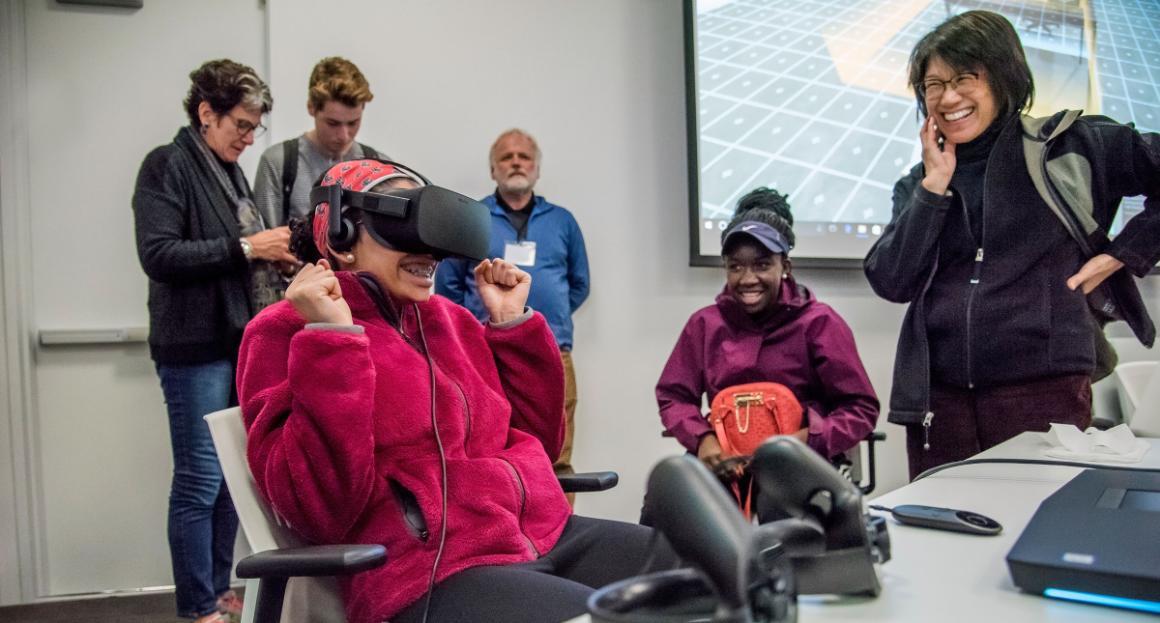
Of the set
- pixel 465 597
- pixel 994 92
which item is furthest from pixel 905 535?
pixel 994 92

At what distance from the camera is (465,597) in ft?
3.34

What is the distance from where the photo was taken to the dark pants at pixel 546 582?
96 centimetres

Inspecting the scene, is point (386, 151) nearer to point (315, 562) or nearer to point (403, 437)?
point (403, 437)

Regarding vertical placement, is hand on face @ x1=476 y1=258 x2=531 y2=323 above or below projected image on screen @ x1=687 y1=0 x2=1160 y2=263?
below

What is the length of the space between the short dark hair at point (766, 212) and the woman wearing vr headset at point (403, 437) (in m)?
1.14

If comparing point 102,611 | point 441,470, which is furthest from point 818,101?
point 102,611

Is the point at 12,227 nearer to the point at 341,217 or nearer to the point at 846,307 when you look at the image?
the point at 341,217

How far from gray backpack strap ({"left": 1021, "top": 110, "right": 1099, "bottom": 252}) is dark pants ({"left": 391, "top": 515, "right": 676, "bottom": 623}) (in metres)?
0.94

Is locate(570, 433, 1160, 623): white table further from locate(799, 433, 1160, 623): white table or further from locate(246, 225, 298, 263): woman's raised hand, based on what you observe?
locate(246, 225, 298, 263): woman's raised hand

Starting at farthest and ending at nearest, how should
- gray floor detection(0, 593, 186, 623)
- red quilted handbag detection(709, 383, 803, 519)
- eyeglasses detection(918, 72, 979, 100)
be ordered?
gray floor detection(0, 593, 186, 623), red quilted handbag detection(709, 383, 803, 519), eyeglasses detection(918, 72, 979, 100)

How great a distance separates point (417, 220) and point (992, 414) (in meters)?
1.09

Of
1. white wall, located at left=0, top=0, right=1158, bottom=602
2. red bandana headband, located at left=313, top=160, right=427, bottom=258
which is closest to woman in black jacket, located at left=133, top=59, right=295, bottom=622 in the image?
white wall, located at left=0, top=0, right=1158, bottom=602

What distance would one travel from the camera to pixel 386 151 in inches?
126

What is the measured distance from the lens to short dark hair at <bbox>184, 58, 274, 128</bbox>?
2.28 m
